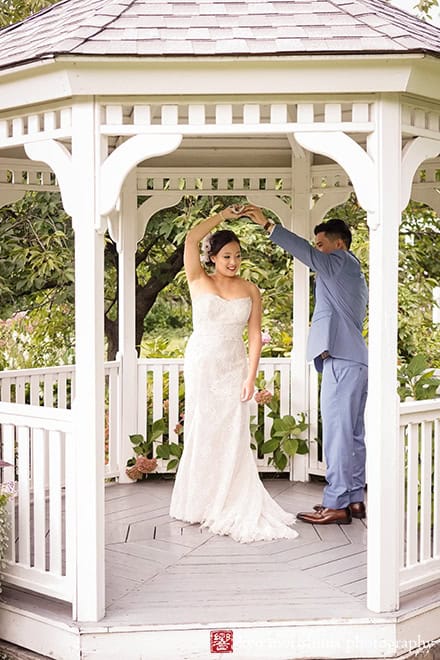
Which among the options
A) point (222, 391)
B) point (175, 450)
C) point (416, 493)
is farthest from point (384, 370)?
point (175, 450)

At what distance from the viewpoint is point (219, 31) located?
4078 mm

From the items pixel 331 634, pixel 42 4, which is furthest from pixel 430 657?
pixel 42 4

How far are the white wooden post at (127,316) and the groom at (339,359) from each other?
1732 mm

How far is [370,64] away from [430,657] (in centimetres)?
282

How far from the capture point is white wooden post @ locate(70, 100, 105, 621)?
4.07 m

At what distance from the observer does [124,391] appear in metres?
6.89

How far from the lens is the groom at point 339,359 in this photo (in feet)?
18.2

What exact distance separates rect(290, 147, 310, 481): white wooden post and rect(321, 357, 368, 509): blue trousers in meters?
1.27

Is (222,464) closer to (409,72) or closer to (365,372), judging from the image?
(365,372)

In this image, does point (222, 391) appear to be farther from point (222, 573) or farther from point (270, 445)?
point (270, 445)

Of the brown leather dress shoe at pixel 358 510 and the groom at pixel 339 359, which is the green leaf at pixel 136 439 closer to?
the groom at pixel 339 359

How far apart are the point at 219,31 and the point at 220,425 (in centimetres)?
248

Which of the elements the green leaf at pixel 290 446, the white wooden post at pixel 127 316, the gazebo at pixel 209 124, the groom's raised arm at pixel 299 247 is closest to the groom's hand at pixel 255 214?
the groom's raised arm at pixel 299 247

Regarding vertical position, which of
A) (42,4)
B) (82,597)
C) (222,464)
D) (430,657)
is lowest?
(430,657)
